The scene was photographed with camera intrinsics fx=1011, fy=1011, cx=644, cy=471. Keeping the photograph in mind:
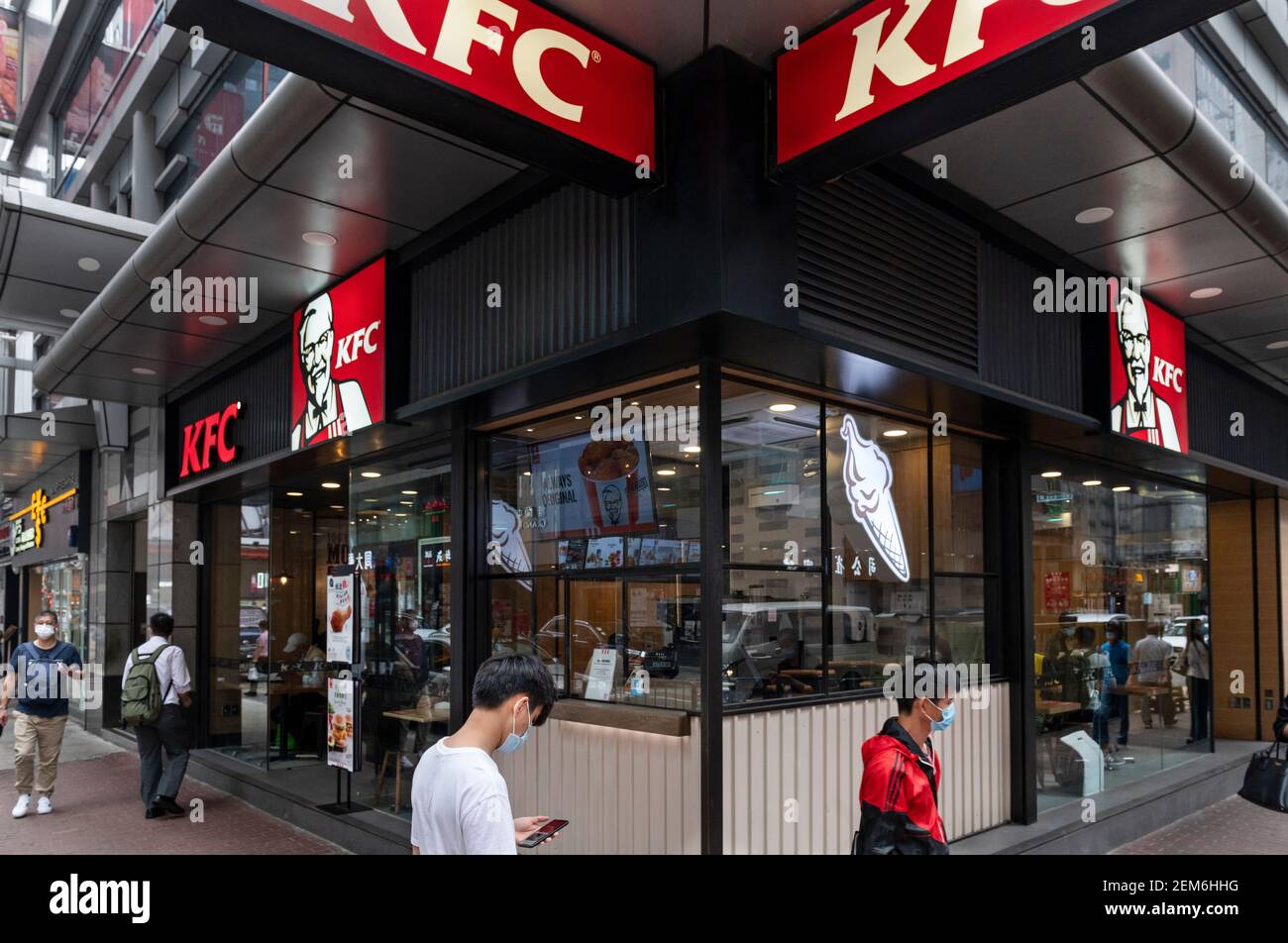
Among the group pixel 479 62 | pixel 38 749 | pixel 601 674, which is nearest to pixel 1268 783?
pixel 601 674

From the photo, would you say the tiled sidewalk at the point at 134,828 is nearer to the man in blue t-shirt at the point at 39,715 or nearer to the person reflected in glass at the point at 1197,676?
the man in blue t-shirt at the point at 39,715

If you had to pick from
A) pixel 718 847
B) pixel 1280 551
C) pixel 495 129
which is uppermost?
pixel 495 129

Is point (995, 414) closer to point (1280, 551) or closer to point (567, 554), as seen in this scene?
point (567, 554)

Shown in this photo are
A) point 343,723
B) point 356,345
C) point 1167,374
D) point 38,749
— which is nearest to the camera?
point 356,345

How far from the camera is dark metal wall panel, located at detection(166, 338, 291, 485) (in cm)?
917

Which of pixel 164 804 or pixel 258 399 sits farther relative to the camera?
pixel 258 399

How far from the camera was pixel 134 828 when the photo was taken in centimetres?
899

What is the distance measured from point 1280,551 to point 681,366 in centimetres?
1097

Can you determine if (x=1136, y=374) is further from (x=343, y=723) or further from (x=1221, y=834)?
(x=343, y=723)

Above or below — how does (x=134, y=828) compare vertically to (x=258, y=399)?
below

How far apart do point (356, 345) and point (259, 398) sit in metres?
2.67

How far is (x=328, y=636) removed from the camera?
8578 millimetres
